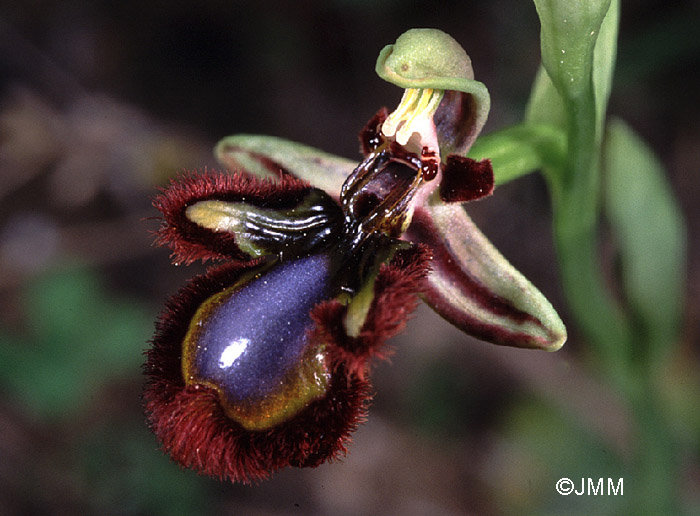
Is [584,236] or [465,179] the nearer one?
[465,179]

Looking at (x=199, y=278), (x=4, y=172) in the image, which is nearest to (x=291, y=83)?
(x=4, y=172)

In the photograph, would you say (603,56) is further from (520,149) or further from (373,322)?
(373,322)

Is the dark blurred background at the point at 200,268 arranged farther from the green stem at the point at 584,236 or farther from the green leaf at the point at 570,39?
the green leaf at the point at 570,39

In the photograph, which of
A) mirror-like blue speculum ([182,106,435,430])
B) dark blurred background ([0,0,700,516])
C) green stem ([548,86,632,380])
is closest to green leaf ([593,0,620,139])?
green stem ([548,86,632,380])

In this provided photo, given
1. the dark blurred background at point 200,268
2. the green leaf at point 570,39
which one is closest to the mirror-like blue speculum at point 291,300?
the green leaf at point 570,39

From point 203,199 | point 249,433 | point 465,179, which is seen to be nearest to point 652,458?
point 465,179

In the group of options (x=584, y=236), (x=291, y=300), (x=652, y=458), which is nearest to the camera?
(x=291, y=300)
